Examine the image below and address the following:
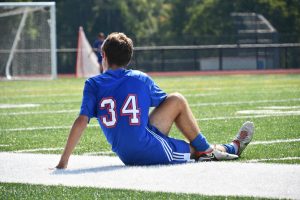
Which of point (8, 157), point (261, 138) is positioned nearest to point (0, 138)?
point (8, 157)

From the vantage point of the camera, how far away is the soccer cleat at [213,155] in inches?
301

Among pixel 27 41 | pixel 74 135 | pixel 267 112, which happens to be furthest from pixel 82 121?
pixel 27 41

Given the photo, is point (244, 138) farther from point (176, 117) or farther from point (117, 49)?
point (117, 49)

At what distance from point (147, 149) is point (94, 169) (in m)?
0.44

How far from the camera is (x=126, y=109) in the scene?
24.0 feet

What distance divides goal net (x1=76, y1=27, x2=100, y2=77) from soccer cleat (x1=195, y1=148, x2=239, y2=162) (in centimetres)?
2458

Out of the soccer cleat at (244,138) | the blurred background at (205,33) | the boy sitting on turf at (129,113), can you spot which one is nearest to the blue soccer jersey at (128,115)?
the boy sitting on turf at (129,113)

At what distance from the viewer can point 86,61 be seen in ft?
107

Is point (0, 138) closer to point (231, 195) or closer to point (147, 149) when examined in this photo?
point (147, 149)

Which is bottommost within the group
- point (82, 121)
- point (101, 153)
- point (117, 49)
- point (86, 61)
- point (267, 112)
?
point (86, 61)

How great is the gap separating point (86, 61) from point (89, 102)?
83.8ft

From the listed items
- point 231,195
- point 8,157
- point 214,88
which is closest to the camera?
point 231,195

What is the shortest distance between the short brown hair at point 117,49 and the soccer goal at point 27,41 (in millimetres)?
19955

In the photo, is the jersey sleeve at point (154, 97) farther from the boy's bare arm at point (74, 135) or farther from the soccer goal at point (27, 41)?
the soccer goal at point (27, 41)
